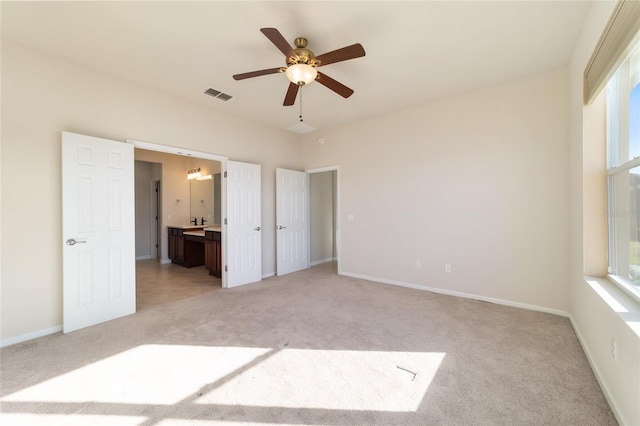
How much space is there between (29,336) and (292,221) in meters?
3.76

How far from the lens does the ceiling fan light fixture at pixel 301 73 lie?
228cm

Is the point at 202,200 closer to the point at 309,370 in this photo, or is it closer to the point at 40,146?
the point at 40,146

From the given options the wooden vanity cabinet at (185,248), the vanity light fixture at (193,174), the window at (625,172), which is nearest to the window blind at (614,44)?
the window at (625,172)

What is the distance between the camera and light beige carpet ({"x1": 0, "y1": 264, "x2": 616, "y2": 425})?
62.7 inches

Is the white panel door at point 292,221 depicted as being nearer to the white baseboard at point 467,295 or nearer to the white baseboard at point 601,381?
the white baseboard at point 467,295

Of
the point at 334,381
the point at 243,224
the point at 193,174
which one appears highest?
the point at 193,174

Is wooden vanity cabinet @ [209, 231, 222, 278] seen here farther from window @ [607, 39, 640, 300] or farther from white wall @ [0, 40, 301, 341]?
window @ [607, 39, 640, 300]

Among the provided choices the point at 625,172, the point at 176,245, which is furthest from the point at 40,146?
the point at 625,172

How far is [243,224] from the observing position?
14.6 feet

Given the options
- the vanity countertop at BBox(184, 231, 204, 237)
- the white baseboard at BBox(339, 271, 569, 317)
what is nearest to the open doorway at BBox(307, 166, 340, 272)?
the white baseboard at BBox(339, 271, 569, 317)

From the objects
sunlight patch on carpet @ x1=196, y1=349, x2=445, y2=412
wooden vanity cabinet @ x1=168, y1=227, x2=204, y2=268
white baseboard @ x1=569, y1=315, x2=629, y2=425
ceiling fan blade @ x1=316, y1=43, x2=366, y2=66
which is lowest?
sunlight patch on carpet @ x1=196, y1=349, x2=445, y2=412

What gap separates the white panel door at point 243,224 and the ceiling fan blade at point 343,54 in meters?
2.61

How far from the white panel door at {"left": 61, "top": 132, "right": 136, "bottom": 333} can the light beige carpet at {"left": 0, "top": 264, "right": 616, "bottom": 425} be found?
10.2 inches

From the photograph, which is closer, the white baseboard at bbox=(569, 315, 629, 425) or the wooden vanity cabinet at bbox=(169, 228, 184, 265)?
the white baseboard at bbox=(569, 315, 629, 425)
